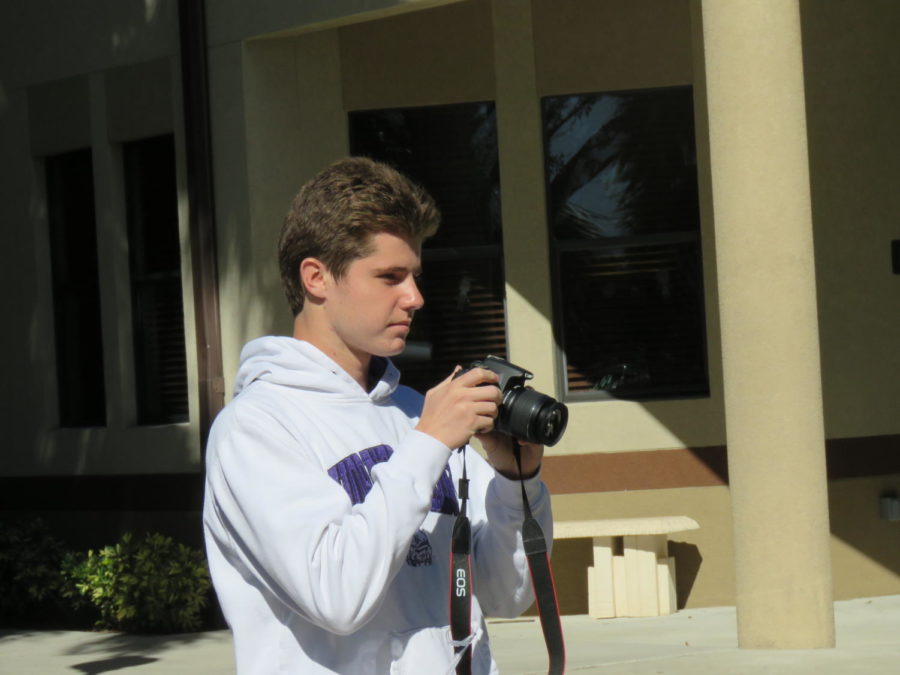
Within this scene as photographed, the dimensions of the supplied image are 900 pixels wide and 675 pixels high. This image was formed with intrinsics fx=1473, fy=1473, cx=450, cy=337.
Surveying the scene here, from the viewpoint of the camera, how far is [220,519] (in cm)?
236

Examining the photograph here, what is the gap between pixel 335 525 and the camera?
2217 millimetres

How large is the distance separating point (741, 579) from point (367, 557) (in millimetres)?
5216

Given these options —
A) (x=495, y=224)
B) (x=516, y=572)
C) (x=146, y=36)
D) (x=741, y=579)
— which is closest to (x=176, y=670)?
(x=741, y=579)

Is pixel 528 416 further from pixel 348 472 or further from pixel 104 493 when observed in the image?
pixel 104 493

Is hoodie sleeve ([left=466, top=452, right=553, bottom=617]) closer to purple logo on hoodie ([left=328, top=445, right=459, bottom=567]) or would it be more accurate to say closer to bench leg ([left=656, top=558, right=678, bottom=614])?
purple logo on hoodie ([left=328, top=445, right=459, bottom=567])

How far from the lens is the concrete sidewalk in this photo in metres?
6.82

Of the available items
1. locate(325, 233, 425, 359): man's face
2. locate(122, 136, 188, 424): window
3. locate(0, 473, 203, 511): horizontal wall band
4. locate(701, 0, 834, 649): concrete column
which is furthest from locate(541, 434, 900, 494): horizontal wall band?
locate(325, 233, 425, 359): man's face

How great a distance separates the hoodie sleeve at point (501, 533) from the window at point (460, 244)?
22.6 ft

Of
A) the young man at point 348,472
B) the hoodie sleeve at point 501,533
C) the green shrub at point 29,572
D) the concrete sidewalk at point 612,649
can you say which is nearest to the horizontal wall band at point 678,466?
the concrete sidewalk at point 612,649

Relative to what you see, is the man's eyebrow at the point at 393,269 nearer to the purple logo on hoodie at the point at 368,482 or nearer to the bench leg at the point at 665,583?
the purple logo on hoodie at the point at 368,482

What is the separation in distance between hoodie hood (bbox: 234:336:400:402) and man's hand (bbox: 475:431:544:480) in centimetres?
23

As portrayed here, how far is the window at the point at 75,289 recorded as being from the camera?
10.6 metres

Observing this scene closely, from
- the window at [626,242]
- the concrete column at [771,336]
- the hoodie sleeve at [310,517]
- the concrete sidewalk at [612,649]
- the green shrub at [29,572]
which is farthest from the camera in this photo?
the green shrub at [29,572]

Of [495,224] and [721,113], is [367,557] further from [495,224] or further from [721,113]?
[495,224]
